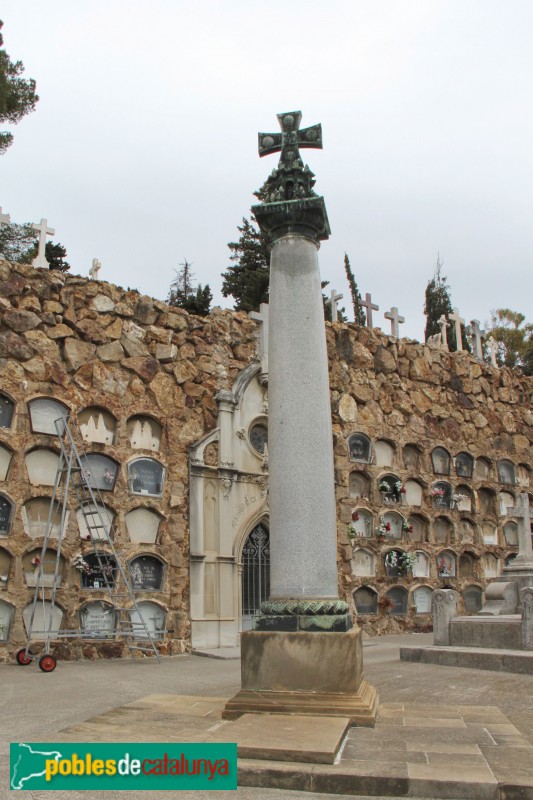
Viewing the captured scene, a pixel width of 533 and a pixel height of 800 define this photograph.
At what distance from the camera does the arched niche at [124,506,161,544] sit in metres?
13.2

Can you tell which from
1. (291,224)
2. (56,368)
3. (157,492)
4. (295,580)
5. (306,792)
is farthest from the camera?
(157,492)

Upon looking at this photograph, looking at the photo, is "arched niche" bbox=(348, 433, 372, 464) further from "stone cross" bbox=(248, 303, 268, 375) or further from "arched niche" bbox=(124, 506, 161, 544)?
"arched niche" bbox=(124, 506, 161, 544)

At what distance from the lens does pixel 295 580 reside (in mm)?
6031

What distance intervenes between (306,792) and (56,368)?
393 inches

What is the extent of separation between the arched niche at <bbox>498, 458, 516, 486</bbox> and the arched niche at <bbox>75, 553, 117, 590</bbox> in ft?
38.6

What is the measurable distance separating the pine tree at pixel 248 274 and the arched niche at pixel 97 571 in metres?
13.4

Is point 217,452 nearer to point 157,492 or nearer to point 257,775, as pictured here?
point 157,492

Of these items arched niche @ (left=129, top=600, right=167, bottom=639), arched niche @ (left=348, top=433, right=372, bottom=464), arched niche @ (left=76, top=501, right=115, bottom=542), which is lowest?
arched niche @ (left=129, top=600, right=167, bottom=639)

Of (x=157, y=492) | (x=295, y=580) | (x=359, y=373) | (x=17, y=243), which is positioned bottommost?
(x=295, y=580)

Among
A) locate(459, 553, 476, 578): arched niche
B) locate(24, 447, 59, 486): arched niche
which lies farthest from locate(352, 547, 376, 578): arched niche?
locate(24, 447, 59, 486): arched niche

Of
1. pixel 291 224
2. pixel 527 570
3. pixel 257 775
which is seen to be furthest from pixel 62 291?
pixel 257 775

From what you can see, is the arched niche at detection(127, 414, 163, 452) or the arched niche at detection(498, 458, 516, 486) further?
the arched niche at detection(498, 458, 516, 486)

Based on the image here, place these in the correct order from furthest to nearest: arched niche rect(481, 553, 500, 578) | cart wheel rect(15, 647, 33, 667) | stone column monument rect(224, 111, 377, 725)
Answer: arched niche rect(481, 553, 500, 578) < cart wheel rect(15, 647, 33, 667) < stone column monument rect(224, 111, 377, 725)

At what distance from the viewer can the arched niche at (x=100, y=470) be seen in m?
12.8
